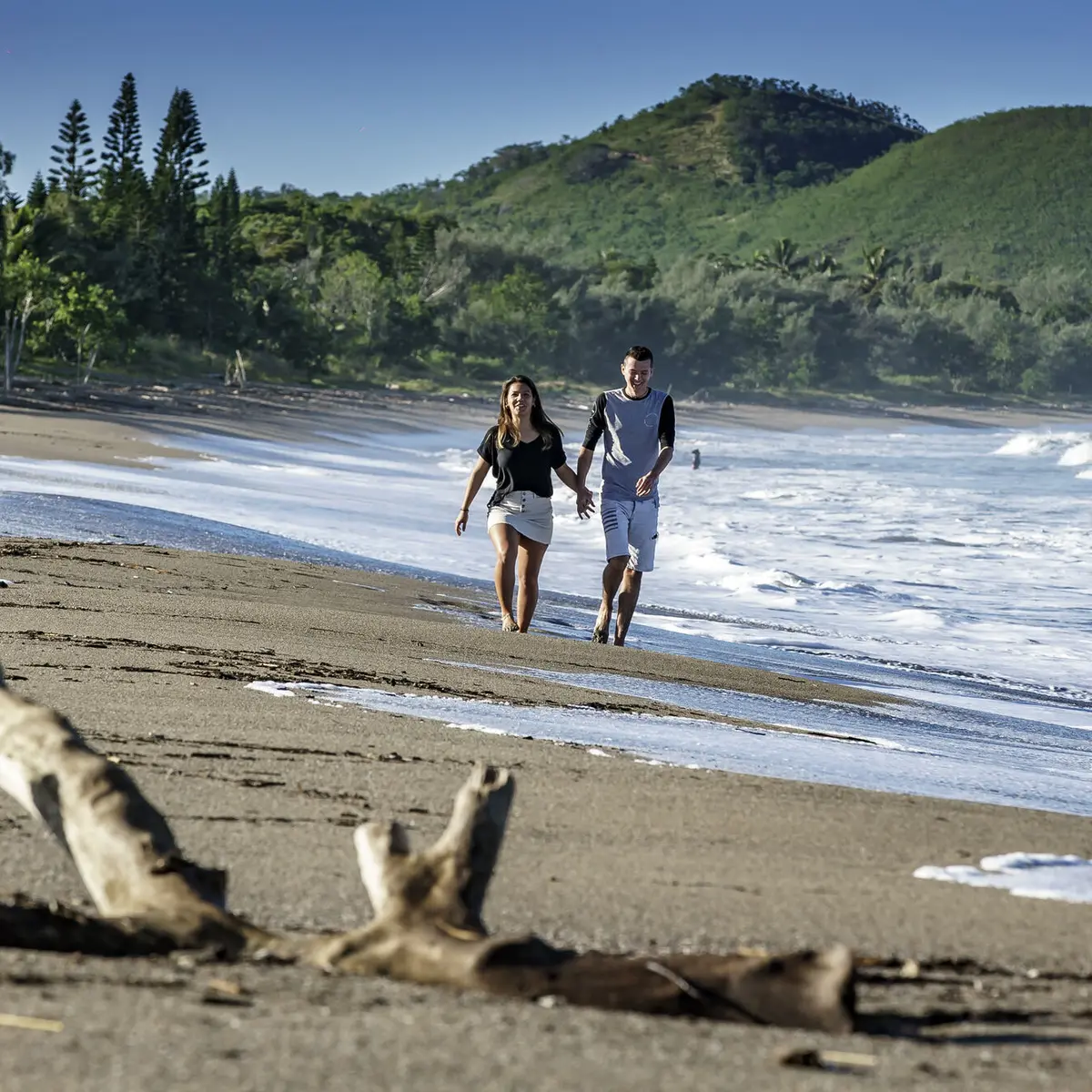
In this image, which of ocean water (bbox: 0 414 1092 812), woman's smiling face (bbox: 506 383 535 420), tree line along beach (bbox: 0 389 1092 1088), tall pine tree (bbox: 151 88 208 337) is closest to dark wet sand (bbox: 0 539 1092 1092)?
tree line along beach (bbox: 0 389 1092 1088)

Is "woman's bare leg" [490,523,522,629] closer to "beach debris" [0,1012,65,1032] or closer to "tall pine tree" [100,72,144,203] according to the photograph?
"beach debris" [0,1012,65,1032]

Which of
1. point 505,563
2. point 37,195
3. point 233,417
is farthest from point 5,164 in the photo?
point 505,563

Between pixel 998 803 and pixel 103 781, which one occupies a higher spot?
pixel 103 781

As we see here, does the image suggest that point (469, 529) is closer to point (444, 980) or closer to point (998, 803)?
point (998, 803)

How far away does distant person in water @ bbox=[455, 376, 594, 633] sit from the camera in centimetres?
927

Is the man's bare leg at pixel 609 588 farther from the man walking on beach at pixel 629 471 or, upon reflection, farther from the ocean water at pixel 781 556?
the ocean water at pixel 781 556

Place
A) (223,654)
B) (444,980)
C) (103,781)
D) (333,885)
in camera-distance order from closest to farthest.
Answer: (444,980), (103,781), (333,885), (223,654)

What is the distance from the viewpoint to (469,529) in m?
18.4

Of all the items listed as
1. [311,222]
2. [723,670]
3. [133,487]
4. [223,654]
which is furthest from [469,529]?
[311,222]

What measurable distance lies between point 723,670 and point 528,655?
1148 mm

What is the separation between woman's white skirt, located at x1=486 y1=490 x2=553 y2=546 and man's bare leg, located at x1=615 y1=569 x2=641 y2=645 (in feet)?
1.73

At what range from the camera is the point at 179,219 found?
6356 cm

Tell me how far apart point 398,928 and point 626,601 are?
6.73m

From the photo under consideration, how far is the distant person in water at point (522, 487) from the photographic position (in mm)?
9266
